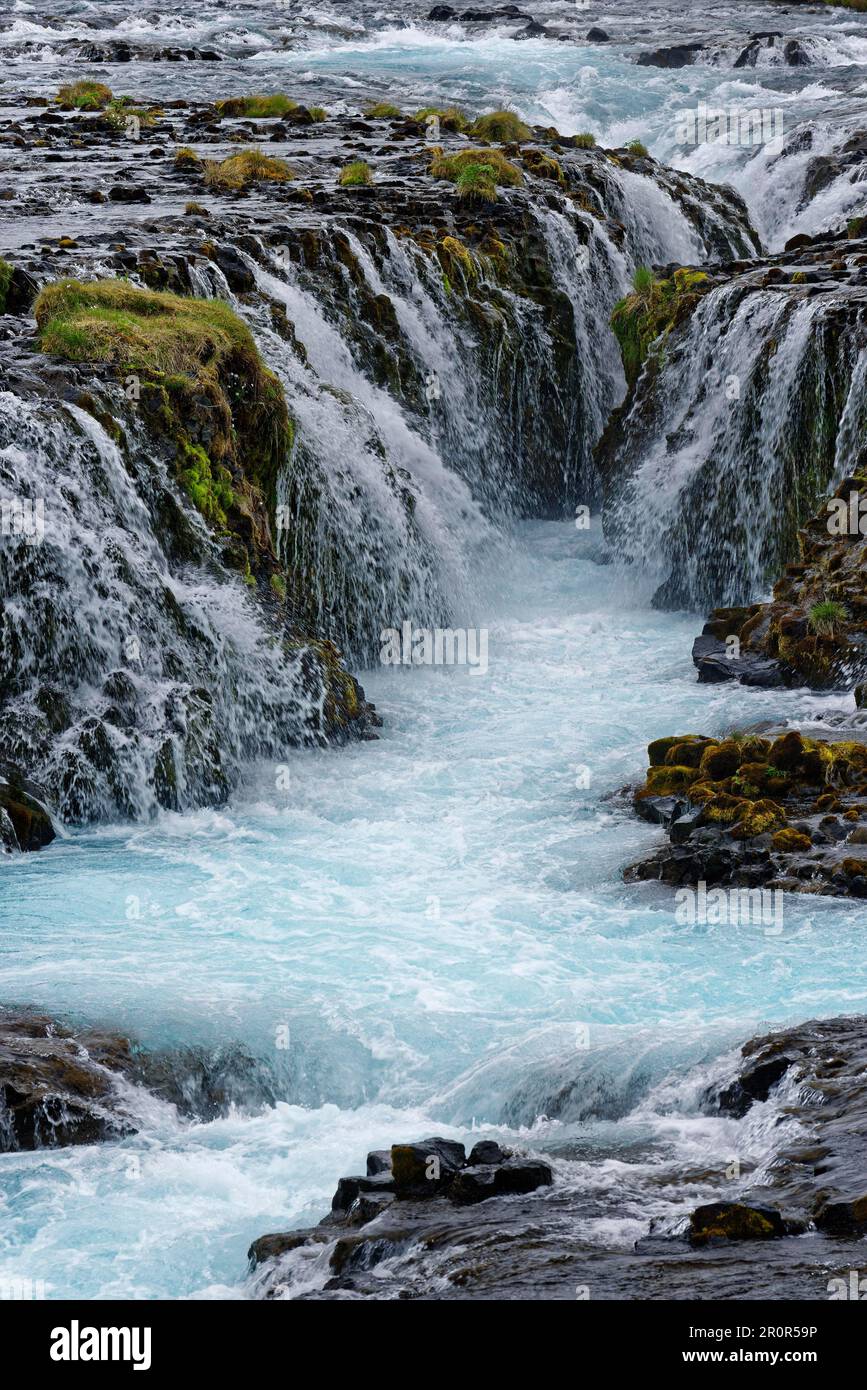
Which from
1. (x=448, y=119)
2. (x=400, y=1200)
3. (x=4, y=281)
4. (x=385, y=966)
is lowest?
(x=385, y=966)

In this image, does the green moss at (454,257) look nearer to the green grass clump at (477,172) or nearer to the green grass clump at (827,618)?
the green grass clump at (477,172)

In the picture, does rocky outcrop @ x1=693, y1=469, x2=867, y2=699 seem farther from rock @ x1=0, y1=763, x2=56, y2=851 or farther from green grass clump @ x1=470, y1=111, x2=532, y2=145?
green grass clump @ x1=470, y1=111, x2=532, y2=145

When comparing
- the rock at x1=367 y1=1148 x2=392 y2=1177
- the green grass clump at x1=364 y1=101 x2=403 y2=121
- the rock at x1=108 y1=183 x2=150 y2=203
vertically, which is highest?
the green grass clump at x1=364 y1=101 x2=403 y2=121

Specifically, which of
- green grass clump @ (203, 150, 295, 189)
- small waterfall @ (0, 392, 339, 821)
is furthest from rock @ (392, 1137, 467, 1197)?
green grass clump @ (203, 150, 295, 189)

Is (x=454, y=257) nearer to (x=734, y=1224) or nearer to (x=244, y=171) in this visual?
(x=244, y=171)

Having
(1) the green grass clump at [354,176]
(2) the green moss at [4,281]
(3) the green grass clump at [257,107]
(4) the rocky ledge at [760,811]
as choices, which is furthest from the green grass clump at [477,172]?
(4) the rocky ledge at [760,811]

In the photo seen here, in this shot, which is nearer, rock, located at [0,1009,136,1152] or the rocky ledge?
rock, located at [0,1009,136,1152]

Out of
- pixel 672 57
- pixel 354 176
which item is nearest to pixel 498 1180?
pixel 354 176

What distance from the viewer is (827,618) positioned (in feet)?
60.7

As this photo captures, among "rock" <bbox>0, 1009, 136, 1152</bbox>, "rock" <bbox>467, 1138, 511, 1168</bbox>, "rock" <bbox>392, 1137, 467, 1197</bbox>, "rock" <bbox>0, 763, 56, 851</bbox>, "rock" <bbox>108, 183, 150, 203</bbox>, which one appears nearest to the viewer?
"rock" <bbox>392, 1137, 467, 1197</bbox>

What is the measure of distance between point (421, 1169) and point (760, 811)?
20.2 ft

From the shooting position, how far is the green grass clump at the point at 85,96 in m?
36.8

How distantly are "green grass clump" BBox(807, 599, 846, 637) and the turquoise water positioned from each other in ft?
2.72

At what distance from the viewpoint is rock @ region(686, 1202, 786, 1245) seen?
8188mm
